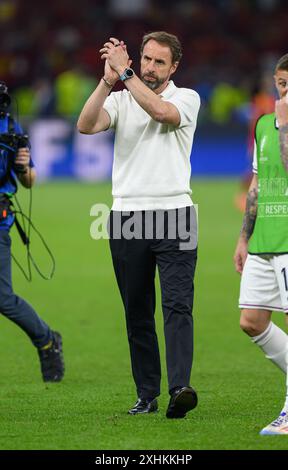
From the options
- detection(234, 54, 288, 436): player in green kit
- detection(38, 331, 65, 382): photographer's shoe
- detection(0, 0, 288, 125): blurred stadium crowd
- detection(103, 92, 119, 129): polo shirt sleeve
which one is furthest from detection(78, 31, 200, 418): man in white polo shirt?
detection(0, 0, 288, 125): blurred stadium crowd

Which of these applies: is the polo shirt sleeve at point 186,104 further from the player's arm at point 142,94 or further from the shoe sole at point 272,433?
the shoe sole at point 272,433

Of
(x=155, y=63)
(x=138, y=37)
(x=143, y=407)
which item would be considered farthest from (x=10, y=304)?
(x=138, y=37)

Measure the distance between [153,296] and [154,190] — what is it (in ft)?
2.31

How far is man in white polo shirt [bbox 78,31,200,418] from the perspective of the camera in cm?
711

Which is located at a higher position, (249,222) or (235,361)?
(249,222)

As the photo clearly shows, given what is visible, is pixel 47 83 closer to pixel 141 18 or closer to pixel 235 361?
pixel 141 18

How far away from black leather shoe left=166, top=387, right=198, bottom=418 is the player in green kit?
21.1 inches

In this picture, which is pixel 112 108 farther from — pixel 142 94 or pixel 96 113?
pixel 142 94

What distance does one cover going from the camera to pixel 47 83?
31.5m

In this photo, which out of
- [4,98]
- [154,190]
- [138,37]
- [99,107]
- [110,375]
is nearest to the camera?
[99,107]

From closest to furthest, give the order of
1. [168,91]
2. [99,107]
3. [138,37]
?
[99,107]
[168,91]
[138,37]

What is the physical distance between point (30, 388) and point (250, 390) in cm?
161

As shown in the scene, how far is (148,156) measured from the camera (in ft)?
23.7

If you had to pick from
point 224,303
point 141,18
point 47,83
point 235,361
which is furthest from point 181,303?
point 141,18
